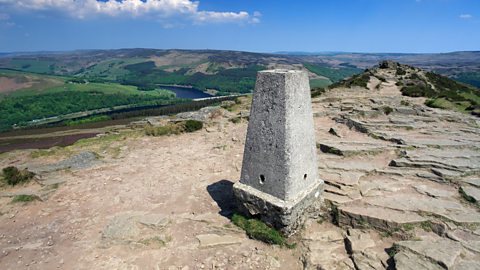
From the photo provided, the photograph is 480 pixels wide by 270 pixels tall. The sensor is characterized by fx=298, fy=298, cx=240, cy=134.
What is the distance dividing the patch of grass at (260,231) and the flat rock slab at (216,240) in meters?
0.46

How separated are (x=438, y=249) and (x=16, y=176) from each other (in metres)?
16.6

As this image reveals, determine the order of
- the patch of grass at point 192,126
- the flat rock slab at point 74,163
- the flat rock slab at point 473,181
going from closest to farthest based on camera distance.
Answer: the flat rock slab at point 473,181, the flat rock slab at point 74,163, the patch of grass at point 192,126

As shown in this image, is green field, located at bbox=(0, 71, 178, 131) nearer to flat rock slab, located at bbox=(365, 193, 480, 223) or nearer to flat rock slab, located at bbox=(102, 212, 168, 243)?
flat rock slab, located at bbox=(102, 212, 168, 243)

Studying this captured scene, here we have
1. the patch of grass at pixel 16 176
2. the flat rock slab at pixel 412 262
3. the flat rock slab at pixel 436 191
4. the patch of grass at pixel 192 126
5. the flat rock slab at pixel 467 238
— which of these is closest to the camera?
the flat rock slab at pixel 412 262

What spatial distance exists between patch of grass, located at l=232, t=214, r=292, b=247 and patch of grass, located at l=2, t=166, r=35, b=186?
1048cm

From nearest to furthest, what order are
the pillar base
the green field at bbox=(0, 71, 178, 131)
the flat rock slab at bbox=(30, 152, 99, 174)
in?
the pillar base, the flat rock slab at bbox=(30, 152, 99, 174), the green field at bbox=(0, 71, 178, 131)

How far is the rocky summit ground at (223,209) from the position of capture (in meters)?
8.59

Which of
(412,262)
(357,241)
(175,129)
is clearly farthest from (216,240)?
(175,129)

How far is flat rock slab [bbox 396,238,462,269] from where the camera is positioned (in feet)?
23.8

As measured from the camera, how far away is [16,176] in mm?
13750

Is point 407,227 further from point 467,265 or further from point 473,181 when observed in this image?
point 473,181

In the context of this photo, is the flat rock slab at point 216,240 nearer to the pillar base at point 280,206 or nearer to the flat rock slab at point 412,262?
the pillar base at point 280,206

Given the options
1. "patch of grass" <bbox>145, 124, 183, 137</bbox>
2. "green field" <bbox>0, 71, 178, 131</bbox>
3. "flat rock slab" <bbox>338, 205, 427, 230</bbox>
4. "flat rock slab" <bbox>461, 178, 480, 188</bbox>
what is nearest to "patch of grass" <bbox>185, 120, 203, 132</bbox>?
"patch of grass" <bbox>145, 124, 183, 137</bbox>

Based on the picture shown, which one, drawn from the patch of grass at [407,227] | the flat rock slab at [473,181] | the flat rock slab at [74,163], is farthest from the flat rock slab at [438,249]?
the flat rock slab at [74,163]
